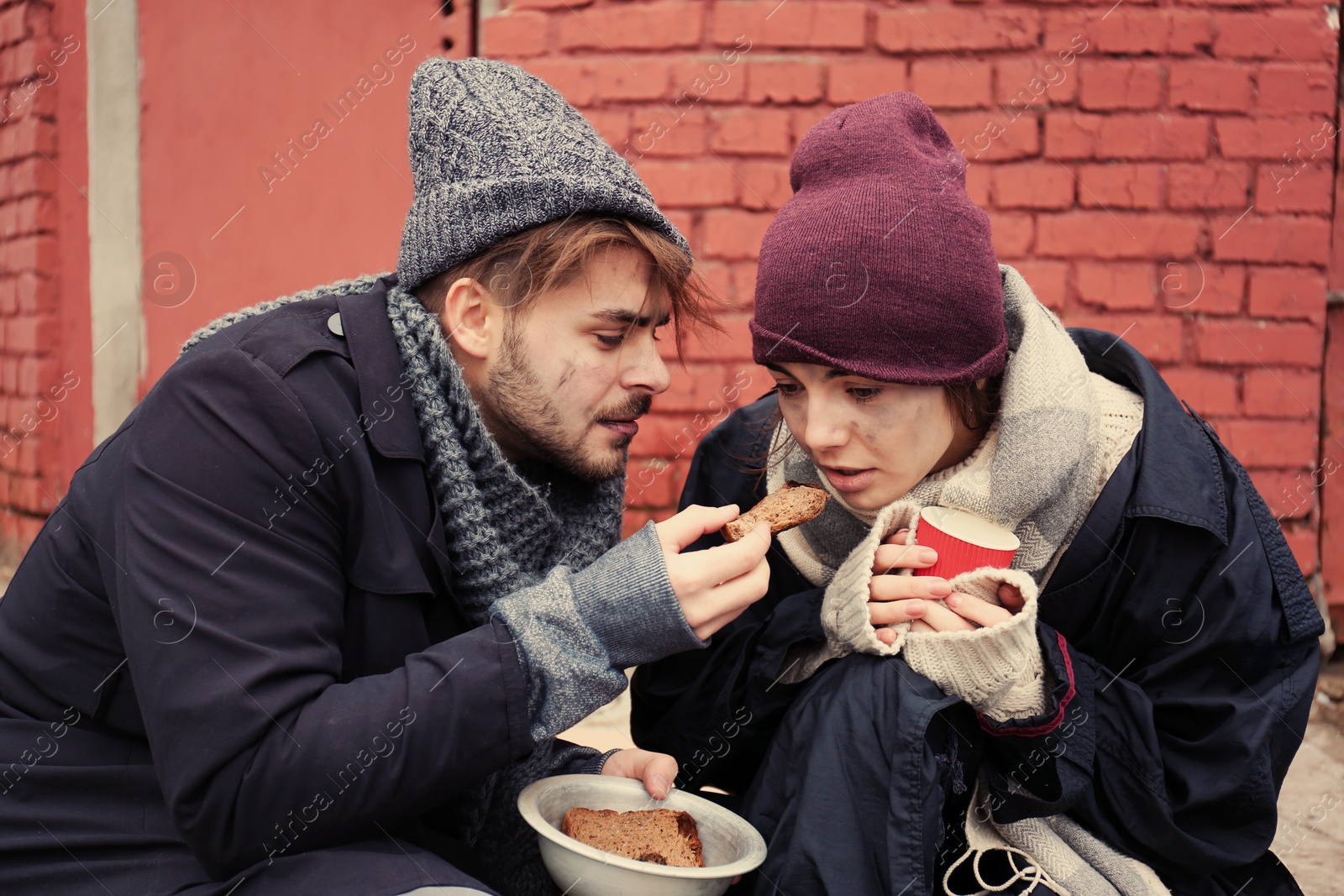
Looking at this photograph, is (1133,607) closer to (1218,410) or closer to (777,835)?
(777,835)

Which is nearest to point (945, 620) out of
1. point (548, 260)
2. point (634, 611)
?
point (634, 611)

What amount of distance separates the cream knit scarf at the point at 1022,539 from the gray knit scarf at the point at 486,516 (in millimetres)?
518

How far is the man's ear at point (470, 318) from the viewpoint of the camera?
1906mm

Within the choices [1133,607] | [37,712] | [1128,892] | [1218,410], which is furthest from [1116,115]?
[37,712]

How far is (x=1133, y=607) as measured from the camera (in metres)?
1.80

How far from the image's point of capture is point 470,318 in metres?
1.93

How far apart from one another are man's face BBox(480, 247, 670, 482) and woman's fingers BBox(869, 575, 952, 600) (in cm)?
57

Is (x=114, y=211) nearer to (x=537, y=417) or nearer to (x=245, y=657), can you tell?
(x=537, y=417)

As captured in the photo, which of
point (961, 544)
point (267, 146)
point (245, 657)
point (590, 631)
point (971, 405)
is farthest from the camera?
point (267, 146)

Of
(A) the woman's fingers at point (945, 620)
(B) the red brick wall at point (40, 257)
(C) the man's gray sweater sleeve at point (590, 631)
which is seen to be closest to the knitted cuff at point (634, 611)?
(C) the man's gray sweater sleeve at point (590, 631)

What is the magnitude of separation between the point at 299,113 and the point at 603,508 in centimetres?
260

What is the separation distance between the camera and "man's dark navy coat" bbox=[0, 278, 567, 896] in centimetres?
141

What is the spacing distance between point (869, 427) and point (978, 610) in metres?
0.38

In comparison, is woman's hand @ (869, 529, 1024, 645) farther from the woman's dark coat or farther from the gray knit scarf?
the gray knit scarf
